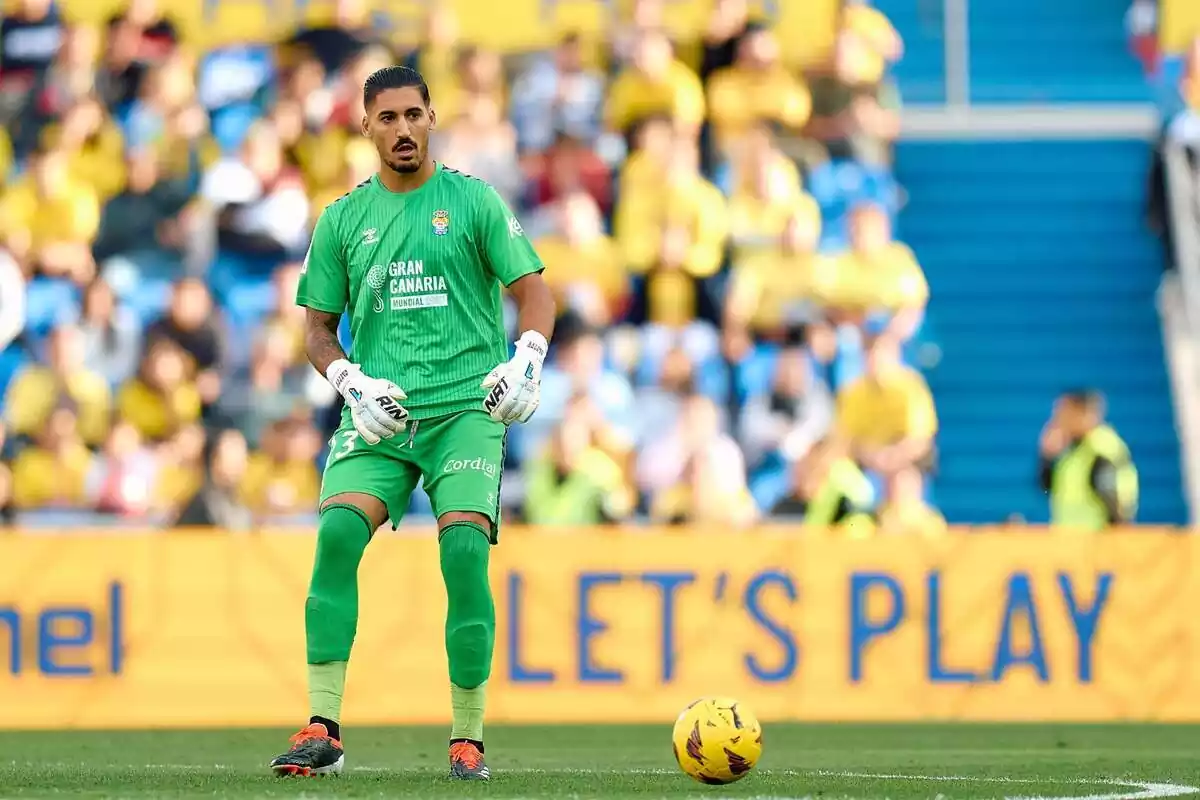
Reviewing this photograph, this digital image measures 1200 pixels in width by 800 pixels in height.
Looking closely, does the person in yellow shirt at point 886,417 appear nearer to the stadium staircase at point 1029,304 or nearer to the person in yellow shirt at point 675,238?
the person in yellow shirt at point 675,238

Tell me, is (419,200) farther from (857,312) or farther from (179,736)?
(857,312)

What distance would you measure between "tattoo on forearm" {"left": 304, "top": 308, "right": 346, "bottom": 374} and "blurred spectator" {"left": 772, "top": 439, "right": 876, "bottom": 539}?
6.57 m

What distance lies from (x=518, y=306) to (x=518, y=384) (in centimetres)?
27

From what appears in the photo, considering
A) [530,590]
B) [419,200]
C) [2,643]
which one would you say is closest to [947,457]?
[530,590]

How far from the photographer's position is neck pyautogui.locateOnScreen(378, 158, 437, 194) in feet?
25.8

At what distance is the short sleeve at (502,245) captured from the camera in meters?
7.78

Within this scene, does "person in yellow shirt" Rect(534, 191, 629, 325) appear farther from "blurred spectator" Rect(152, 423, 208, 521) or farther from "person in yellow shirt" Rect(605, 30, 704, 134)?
"blurred spectator" Rect(152, 423, 208, 521)

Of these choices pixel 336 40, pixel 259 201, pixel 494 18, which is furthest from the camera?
pixel 494 18

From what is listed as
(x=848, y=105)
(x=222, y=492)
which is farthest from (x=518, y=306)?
(x=848, y=105)

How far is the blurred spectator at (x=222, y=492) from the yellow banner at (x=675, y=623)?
108 cm

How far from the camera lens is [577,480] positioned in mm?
14164

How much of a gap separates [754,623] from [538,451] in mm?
2303

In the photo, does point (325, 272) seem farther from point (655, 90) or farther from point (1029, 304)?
point (1029, 304)

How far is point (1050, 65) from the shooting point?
60.5ft
